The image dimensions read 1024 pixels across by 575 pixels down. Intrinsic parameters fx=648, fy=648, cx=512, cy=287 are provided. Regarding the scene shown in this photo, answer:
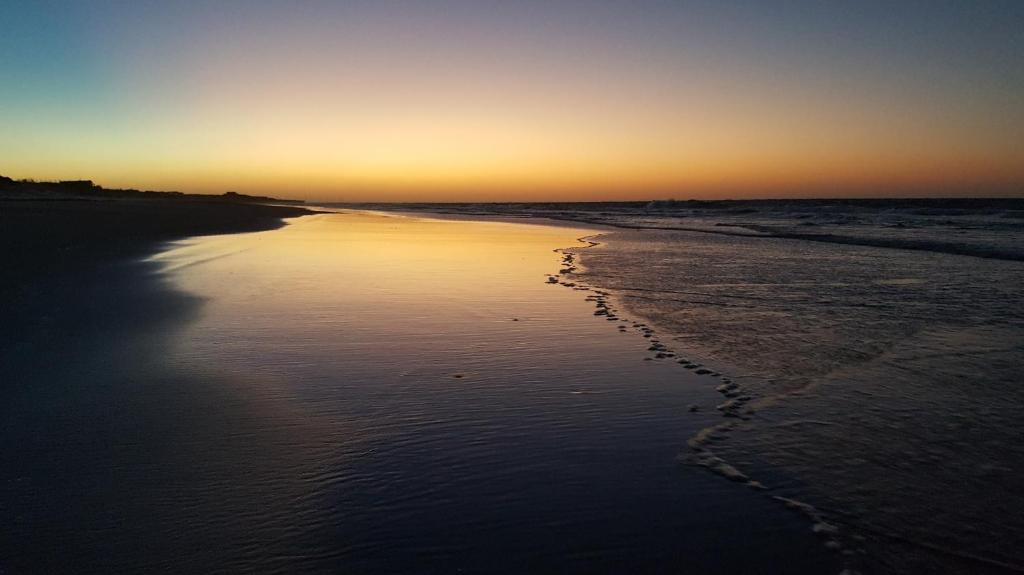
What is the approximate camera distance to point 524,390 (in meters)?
5.58

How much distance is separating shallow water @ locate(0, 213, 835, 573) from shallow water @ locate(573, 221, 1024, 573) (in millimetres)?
483

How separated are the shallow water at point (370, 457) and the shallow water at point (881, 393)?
483 millimetres

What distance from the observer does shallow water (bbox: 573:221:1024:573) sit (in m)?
3.34

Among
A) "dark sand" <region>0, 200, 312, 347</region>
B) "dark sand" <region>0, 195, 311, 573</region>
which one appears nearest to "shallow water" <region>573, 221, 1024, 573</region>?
"dark sand" <region>0, 195, 311, 573</region>

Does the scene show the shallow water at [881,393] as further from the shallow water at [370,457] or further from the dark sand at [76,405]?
the dark sand at [76,405]

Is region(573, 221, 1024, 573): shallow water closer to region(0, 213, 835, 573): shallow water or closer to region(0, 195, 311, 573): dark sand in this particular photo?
region(0, 213, 835, 573): shallow water

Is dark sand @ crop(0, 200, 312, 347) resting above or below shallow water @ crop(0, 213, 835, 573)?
above

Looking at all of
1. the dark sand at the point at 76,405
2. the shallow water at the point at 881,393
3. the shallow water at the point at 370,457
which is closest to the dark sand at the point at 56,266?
the dark sand at the point at 76,405

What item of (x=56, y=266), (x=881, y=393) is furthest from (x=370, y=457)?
(x=56, y=266)

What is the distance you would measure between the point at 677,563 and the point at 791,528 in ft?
2.45

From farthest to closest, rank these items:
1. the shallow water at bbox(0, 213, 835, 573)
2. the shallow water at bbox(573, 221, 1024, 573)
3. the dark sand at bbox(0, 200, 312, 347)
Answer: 1. the dark sand at bbox(0, 200, 312, 347)
2. the shallow water at bbox(573, 221, 1024, 573)
3. the shallow water at bbox(0, 213, 835, 573)

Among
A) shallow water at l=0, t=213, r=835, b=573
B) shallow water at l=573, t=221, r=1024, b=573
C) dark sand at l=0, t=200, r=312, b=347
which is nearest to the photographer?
shallow water at l=0, t=213, r=835, b=573

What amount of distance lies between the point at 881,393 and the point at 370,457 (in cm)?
426

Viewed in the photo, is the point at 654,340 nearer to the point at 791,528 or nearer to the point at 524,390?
the point at 524,390
